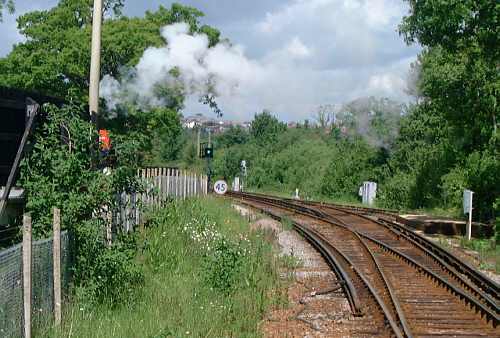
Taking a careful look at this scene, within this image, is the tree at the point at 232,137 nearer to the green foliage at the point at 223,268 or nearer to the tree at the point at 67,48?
the tree at the point at 67,48

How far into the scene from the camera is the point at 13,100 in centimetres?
860

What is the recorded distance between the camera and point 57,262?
8.17m

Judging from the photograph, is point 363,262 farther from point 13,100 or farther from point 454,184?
point 454,184

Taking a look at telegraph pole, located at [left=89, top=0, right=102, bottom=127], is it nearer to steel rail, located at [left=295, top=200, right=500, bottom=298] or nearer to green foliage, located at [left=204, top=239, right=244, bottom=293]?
green foliage, located at [left=204, top=239, right=244, bottom=293]

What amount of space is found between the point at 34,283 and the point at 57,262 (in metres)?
0.59

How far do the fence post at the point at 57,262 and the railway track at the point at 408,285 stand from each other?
14.0 feet

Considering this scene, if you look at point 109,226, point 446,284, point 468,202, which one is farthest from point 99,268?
point 468,202

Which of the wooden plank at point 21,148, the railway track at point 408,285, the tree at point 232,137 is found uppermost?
the tree at point 232,137

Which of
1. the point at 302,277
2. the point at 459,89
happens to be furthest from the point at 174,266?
the point at 459,89

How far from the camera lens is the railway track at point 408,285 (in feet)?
31.1

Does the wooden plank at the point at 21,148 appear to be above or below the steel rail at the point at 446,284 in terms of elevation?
above

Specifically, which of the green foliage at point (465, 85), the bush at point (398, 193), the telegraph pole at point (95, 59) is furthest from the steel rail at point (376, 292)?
the bush at point (398, 193)

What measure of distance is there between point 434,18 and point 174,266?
40.3 ft

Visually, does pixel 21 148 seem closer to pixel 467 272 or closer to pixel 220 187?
pixel 467 272
